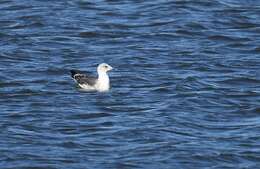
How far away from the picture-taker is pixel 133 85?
22.6 metres

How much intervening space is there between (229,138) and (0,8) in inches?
503

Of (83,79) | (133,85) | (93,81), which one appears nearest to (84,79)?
(83,79)

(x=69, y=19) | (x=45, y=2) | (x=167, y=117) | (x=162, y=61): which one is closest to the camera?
(x=167, y=117)

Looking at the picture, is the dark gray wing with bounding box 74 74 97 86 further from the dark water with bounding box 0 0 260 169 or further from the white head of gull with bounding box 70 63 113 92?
the dark water with bounding box 0 0 260 169

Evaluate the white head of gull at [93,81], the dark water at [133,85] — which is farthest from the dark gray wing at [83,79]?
the dark water at [133,85]

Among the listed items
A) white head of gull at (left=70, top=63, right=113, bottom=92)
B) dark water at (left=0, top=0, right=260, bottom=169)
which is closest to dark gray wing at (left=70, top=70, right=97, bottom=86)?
white head of gull at (left=70, top=63, right=113, bottom=92)

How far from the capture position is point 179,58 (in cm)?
2473

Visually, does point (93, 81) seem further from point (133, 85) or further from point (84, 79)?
point (133, 85)

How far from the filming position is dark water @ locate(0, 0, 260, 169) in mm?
17703

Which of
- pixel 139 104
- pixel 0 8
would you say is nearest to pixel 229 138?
pixel 139 104

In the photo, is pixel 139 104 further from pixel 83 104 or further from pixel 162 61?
pixel 162 61

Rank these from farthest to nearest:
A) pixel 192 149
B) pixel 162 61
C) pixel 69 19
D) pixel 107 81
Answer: pixel 69 19 → pixel 162 61 → pixel 107 81 → pixel 192 149

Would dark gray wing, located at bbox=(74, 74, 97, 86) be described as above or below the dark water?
above

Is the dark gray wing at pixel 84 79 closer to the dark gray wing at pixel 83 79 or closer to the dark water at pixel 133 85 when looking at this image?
the dark gray wing at pixel 83 79
